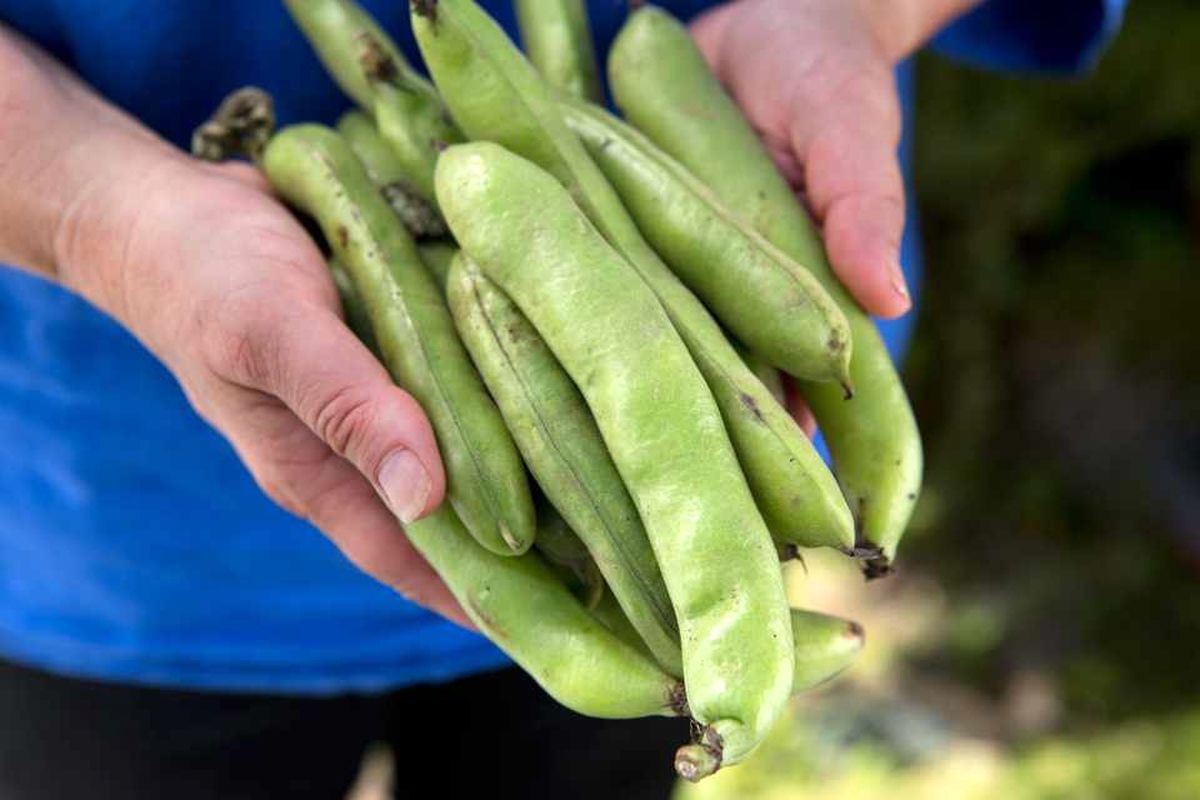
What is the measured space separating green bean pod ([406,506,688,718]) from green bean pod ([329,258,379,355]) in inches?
7.9

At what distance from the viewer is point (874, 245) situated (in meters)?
1.37

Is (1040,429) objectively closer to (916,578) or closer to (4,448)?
(916,578)

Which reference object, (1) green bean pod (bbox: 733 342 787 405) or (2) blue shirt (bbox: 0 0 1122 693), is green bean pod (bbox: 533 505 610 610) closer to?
(1) green bean pod (bbox: 733 342 787 405)

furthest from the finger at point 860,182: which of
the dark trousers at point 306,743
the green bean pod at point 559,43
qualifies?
the dark trousers at point 306,743

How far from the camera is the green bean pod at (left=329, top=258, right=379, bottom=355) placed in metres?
1.34

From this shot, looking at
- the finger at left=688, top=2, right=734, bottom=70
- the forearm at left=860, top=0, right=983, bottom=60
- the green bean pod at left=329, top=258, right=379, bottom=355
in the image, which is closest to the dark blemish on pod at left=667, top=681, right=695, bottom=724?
the green bean pod at left=329, top=258, right=379, bottom=355

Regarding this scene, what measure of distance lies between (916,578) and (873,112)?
2543 millimetres

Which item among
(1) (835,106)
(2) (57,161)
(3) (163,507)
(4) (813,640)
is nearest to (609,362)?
(4) (813,640)

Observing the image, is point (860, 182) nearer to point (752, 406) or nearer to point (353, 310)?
point (752, 406)

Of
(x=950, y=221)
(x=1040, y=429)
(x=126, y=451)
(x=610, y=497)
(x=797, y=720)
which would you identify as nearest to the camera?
(x=610, y=497)

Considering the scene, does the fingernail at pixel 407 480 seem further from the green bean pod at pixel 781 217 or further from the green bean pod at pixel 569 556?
the green bean pod at pixel 781 217

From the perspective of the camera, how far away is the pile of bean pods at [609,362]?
1.11 meters

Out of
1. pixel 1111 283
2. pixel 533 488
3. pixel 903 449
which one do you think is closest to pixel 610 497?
pixel 533 488

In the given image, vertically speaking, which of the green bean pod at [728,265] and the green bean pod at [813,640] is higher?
the green bean pod at [728,265]
